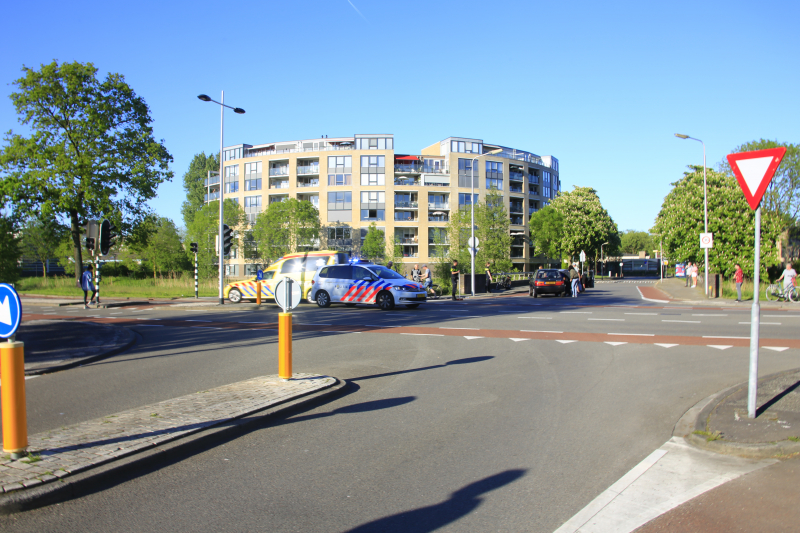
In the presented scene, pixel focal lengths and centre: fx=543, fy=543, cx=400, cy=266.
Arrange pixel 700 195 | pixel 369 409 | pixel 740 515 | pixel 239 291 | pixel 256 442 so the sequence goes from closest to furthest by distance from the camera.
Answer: pixel 740 515
pixel 256 442
pixel 369 409
pixel 239 291
pixel 700 195

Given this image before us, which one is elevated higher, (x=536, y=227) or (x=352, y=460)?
(x=536, y=227)

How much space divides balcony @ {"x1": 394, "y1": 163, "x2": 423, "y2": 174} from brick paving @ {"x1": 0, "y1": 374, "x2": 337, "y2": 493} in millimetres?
70562

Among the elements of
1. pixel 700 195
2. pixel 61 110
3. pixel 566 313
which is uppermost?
pixel 61 110

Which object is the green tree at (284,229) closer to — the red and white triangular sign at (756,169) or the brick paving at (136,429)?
the brick paving at (136,429)

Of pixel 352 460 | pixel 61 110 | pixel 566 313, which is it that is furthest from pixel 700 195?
pixel 61 110

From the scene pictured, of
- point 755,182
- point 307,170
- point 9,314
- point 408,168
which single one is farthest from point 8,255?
point 408,168

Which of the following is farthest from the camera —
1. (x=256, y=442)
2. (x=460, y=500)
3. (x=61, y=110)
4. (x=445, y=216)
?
(x=445, y=216)

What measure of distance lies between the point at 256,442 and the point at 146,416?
1.34 metres

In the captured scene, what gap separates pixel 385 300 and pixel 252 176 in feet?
206

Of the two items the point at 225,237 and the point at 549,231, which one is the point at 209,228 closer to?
the point at 549,231

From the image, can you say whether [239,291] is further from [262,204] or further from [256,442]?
[262,204]

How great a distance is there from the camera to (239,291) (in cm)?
2466

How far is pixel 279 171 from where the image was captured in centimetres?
7688

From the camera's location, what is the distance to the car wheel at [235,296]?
2473 centimetres
